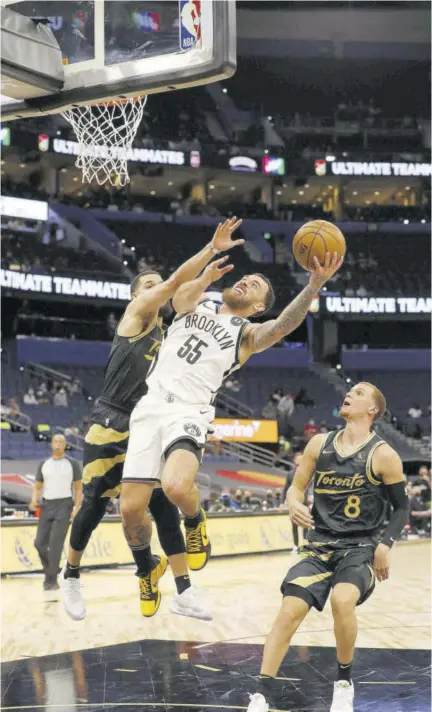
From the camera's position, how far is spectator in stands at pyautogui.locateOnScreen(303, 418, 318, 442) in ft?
105

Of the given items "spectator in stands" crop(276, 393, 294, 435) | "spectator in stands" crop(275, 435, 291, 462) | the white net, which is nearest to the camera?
the white net

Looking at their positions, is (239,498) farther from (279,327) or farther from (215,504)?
(279,327)

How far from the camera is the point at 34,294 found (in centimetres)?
3359

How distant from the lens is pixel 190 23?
630 cm

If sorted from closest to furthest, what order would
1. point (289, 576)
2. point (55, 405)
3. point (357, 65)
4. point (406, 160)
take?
point (289, 576) < point (55, 405) < point (406, 160) < point (357, 65)

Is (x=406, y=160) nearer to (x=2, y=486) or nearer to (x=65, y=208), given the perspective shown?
(x=65, y=208)

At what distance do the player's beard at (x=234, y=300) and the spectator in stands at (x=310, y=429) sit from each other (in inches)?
986

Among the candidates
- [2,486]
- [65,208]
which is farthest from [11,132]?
[2,486]

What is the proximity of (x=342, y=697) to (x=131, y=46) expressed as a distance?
15.7 feet

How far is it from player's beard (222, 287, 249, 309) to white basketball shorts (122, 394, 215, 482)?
0.81 metres

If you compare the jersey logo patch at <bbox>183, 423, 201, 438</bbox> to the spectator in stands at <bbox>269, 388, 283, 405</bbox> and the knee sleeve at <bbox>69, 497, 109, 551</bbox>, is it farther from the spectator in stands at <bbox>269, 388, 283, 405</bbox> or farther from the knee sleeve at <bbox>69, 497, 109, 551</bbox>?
the spectator in stands at <bbox>269, 388, 283, 405</bbox>

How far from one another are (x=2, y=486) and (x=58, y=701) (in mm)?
16866

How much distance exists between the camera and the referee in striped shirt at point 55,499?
13.2 meters

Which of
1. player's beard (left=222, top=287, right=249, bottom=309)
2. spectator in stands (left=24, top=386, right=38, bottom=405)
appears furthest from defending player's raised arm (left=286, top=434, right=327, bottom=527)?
spectator in stands (left=24, top=386, right=38, bottom=405)
